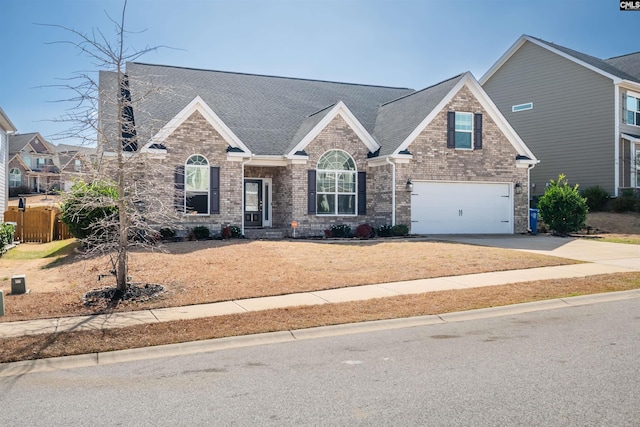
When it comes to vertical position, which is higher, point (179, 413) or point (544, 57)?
point (544, 57)

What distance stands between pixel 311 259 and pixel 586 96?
863 inches

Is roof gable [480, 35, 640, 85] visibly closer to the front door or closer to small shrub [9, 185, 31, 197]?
the front door

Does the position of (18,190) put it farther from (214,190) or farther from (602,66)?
(602,66)

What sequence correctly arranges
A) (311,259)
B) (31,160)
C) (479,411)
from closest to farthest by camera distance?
(479,411)
(311,259)
(31,160)

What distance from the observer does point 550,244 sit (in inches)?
742

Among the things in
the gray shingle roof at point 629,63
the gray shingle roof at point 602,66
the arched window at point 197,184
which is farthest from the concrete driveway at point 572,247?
the gray shingle roof at point 629,63

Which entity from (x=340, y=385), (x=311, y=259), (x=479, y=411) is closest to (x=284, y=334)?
(x=340, y=385)

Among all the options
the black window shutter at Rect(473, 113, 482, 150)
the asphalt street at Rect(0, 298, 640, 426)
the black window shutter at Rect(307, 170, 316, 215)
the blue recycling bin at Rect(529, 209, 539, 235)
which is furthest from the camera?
→ the blue recycling bin at Rect(529, 209, 539, 235)

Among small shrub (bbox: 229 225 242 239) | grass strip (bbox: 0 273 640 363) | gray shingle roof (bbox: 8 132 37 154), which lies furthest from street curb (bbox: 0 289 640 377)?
gray shingle roof (bbox: 8 132 37 154)

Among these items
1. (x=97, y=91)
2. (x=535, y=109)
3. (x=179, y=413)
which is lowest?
(x=179, y=413)

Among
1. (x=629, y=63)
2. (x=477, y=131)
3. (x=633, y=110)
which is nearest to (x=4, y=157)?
(x=477, y=131)

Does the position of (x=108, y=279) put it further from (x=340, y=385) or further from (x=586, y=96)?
(x=586, y=96)

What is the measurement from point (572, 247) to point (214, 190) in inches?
495

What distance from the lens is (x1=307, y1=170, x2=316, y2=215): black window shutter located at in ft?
69.6
